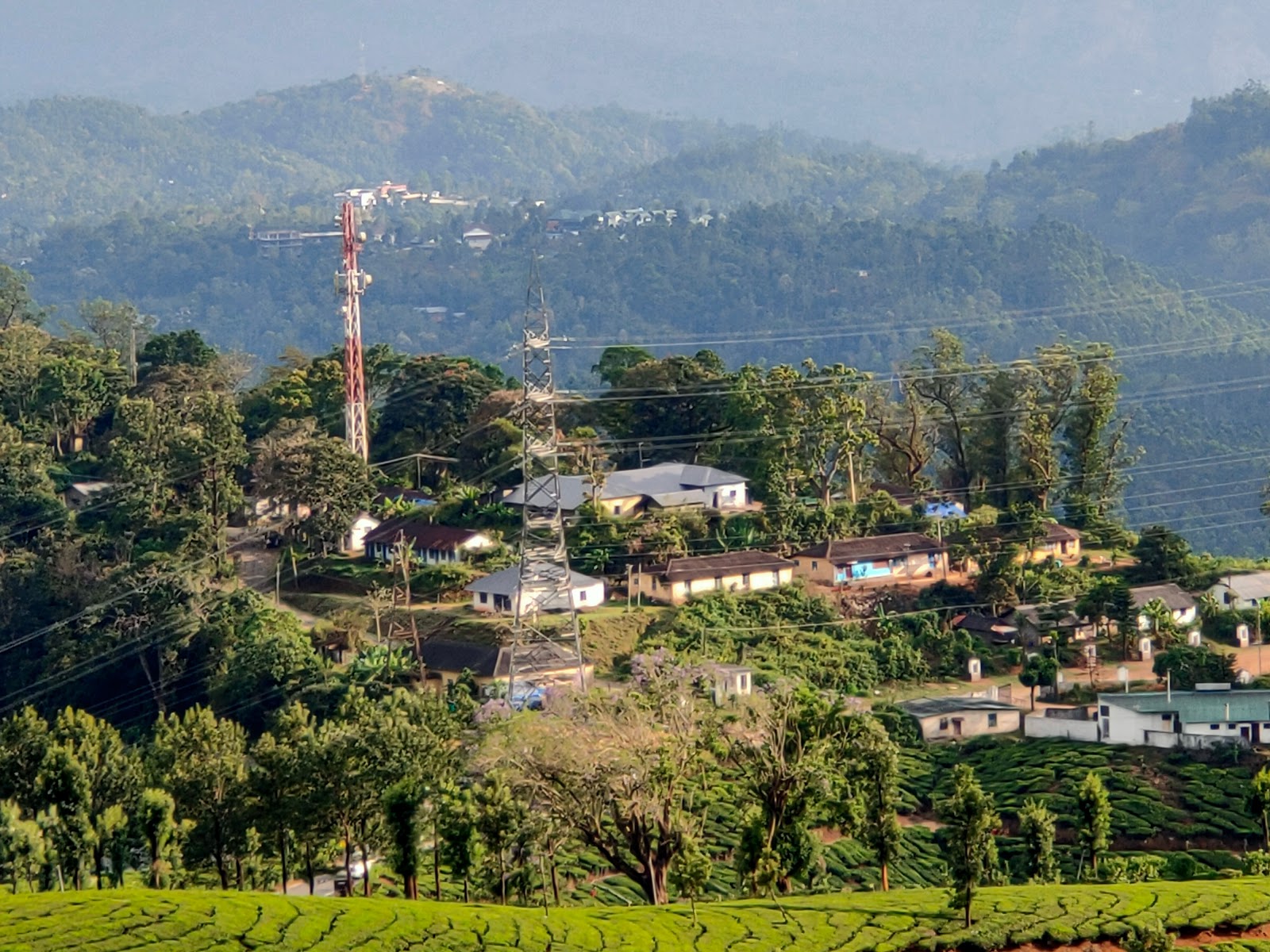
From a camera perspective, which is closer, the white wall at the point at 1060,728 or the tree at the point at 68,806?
the tree at the point at 68,806

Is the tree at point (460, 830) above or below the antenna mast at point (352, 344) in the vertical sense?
below

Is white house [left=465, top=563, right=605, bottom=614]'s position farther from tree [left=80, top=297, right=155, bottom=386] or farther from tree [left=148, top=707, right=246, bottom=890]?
tree [left=80, top=297, right=155, bottom=386]

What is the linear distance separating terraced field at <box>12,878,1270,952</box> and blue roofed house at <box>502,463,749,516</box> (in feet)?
87.0

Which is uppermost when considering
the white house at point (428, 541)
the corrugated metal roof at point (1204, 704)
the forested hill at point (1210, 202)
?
the forested hill at point (1210, 202)

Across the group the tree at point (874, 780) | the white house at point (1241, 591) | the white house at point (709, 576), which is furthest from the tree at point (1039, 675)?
the tree at point (874, 780)

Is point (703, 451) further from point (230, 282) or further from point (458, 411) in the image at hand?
point (230, 282)

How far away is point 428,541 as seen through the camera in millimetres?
60219

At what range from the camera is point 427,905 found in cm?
3319

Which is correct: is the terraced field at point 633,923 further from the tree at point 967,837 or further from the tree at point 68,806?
the tree at point 68,806

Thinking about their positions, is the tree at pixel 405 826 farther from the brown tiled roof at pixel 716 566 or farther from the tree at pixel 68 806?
the brown tiled roof at pixel 716 566

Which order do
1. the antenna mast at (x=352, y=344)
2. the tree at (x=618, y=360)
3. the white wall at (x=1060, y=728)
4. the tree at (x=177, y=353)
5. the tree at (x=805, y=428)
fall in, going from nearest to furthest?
the white wall at (x=1060, y=728)
the tree at (x=805, y=428)
the antenna mast at (x=352, y=344)
the tree at (x=618, y=360)
the tree at (x=177, y=353)

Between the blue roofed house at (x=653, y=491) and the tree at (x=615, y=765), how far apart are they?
23.8 m

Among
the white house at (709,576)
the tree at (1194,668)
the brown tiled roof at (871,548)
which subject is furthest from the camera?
the brown tiled roof at (871,548)

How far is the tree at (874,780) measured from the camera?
38.0 metres
